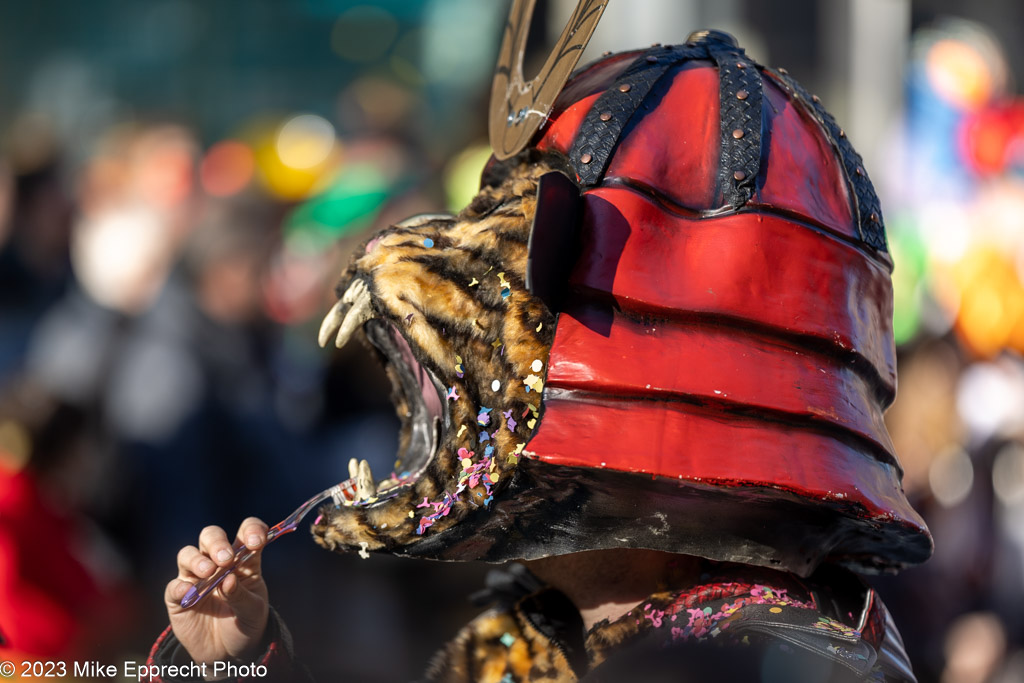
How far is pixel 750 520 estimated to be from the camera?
71.1 inches

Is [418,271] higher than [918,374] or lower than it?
higher

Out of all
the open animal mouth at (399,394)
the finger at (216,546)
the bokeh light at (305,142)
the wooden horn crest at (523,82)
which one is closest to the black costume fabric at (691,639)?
the finger at (216,546)

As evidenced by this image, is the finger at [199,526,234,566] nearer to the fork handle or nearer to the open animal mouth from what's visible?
the fork handle

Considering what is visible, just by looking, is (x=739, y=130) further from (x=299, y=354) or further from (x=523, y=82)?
(x=299, y=354)

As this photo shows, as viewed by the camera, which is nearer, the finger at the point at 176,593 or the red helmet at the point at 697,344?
the red helmet at the point at 697,344

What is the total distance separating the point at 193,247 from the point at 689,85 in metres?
3.13

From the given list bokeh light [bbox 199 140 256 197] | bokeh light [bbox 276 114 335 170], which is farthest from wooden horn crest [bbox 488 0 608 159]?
bokeh light [bbox 276 114 335 170]

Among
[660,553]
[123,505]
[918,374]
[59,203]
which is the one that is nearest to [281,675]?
[660,553]

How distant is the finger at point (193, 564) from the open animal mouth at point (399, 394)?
0.29m

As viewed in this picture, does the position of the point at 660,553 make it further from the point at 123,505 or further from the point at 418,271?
the point at 123,505

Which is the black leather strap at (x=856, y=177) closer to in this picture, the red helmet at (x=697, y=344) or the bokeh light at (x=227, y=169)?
the red helmet at (x=697, y=344)

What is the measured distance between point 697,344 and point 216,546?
0.95 meters

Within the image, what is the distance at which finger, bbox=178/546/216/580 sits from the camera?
199 centimetres

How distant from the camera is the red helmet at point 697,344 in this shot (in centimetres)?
174
